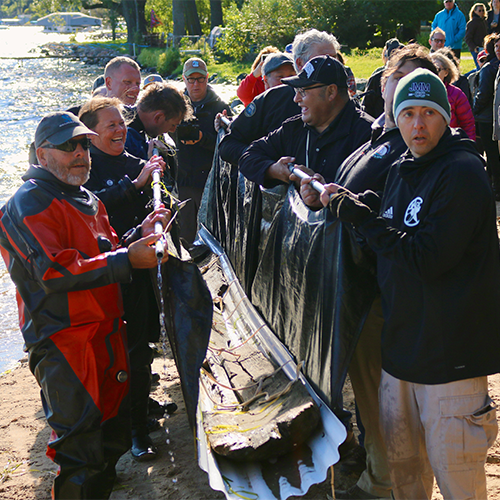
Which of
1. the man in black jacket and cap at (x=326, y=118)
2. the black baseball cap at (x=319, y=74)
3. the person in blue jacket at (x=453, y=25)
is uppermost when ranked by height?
the person in blue jacket at (x=453, y=25)

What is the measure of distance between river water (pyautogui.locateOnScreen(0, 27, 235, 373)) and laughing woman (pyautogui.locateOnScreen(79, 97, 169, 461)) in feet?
9.39

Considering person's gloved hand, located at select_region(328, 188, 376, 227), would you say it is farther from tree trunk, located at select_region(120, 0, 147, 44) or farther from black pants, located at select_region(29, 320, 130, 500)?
tree trunk, located at select_region(120, 0, 147, 44)

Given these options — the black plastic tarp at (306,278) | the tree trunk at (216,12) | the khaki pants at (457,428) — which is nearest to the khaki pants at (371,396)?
the black plastic tarp at (306,278)

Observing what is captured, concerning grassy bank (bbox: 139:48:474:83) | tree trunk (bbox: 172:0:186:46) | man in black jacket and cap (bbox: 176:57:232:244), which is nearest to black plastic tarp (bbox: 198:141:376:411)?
man in black jacket and cap (bbox: 176:57:232:244)

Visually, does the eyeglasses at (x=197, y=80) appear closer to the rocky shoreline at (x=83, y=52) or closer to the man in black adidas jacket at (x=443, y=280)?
the man in black adidas jacket at (x=443, y=280)

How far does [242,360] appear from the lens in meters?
4.57

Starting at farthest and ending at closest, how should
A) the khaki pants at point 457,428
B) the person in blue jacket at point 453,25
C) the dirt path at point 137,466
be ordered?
the person in blue jacket at point 453,25, the dirt path at point 137,466, the khaki pants at point 457,428

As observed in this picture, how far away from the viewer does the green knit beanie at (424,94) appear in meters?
2.74

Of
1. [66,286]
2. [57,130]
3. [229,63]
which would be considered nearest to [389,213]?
[66,286]

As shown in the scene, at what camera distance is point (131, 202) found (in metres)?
4.34

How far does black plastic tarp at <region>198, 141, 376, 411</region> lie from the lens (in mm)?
3189

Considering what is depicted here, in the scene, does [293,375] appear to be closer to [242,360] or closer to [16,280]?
[242,360]

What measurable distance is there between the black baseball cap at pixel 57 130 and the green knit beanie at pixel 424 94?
1.70 m

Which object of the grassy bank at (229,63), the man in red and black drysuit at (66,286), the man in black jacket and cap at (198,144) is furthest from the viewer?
the grassy bank at (229,63)
